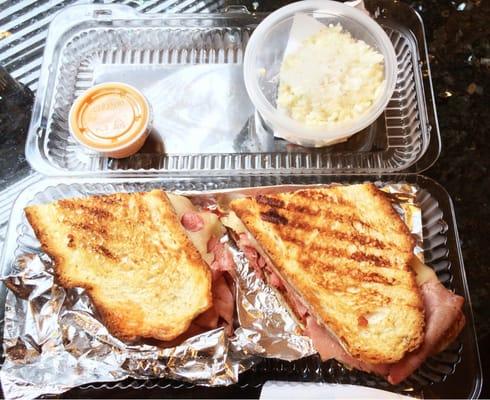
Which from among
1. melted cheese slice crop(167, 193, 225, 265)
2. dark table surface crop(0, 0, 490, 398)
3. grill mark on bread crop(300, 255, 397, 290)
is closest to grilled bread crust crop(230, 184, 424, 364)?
grill mark on bread crop(300, 255, 397, 290)

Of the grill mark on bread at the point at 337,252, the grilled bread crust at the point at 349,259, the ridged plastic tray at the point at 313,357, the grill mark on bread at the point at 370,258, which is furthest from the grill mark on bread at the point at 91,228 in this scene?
the grill mark on bread at the point at 370,258

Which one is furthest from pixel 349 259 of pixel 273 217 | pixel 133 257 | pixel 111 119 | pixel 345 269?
pixel 111 119

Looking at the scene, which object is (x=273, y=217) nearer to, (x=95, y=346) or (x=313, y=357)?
(x=313, y=357)

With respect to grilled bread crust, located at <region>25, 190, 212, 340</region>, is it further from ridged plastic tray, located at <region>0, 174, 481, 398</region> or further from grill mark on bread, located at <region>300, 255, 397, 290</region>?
grill mark on bread, located at <region>300, 255, 397, 290</region>

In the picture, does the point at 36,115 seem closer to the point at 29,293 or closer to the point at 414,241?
the point at 29,293

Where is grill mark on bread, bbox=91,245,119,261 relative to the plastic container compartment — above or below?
below

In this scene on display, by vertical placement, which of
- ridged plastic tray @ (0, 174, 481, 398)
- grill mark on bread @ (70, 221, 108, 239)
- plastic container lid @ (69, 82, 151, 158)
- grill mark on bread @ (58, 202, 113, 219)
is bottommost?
ridged plastic tray @ (0, 174, 481, 398)
